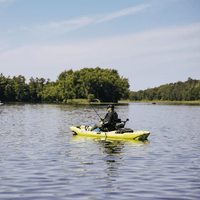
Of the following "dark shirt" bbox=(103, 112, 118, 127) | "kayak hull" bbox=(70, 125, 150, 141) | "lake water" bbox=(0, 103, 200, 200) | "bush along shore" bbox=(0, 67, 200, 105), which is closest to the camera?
"lake water" bbox=(0, 103, 200, 200)

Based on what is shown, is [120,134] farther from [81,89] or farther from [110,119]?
[81,89]

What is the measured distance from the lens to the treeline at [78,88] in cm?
12631

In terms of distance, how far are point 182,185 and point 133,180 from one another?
1.58 metres

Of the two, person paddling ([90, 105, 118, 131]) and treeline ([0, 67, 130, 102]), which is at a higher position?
treeline ([0, 67, 130, 102])

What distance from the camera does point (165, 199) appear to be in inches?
309

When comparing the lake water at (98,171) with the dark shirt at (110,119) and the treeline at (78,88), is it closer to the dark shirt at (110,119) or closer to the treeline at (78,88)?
the dark shirt at (110,119)

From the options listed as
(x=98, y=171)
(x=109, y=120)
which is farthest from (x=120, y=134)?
(x=98, y=171)

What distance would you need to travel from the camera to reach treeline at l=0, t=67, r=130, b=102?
126312mm

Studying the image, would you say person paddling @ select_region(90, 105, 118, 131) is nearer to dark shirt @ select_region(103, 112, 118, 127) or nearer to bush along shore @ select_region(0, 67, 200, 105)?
dark shirt @ select_region(103, 112, 118, 127)

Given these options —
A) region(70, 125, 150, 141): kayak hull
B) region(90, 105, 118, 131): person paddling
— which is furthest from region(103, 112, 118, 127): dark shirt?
region(70, 125, 150, 141): kayak hull

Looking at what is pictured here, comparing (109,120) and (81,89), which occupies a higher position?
(81,89)

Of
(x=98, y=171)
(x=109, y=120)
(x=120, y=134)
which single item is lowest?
(x=98, y=171)

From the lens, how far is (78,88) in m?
128

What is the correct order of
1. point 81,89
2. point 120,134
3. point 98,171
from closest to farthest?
point 98,171 → point 120,134 → point 81,89
